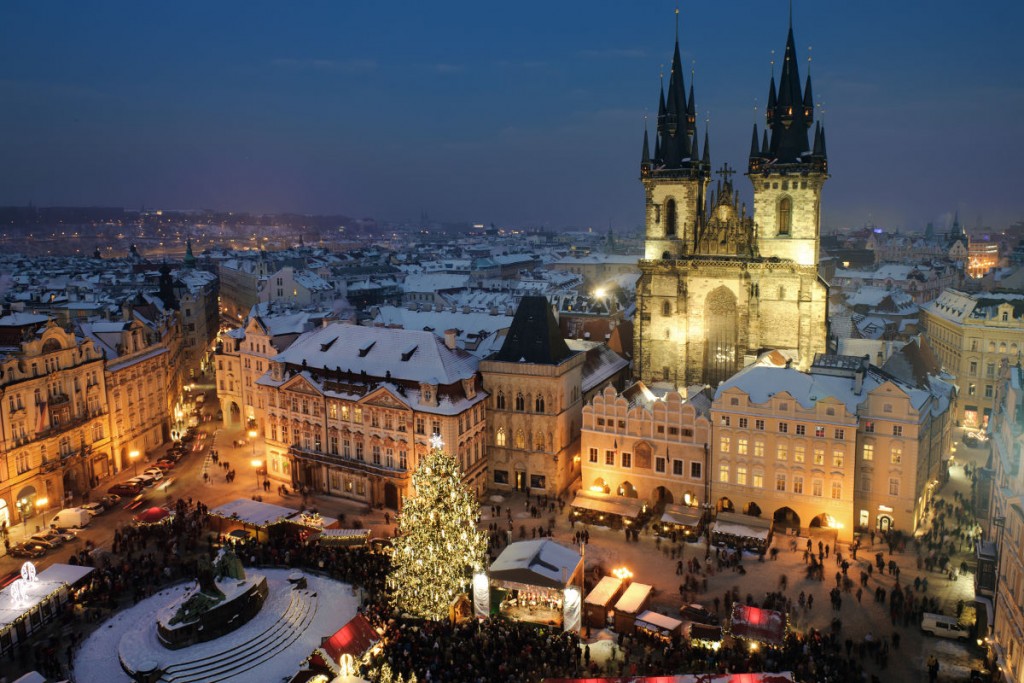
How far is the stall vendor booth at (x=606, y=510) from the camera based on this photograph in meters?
55.7

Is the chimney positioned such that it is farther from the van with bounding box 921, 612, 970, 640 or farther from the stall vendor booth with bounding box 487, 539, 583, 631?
the stall vendor booth with bounding box 487, 539, 583, 631

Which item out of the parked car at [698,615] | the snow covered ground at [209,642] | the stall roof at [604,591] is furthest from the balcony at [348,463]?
the parked car at [698,615]

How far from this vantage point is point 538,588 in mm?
41062

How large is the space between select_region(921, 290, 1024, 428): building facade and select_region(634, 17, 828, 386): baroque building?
2229cm

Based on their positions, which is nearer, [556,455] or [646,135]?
[556,455]

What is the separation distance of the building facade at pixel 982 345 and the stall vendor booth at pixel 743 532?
40.7 meters

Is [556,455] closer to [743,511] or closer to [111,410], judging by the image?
[743,511]

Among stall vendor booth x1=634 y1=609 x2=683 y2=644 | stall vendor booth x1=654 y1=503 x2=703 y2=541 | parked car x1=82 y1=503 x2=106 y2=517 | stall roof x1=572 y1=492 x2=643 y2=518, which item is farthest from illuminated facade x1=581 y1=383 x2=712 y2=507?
parked car x1=82 y1=503 x2=106 y2=517

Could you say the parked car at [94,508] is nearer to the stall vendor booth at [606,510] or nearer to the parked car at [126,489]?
the parked car at [126,489]

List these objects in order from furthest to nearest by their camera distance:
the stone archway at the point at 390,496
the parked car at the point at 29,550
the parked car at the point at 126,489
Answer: the parked car at the point at 126,489, the stone archway at the point at 390,496, the parked car at the point at 29,550

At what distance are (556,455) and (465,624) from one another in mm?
21920

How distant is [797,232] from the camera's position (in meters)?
71.9

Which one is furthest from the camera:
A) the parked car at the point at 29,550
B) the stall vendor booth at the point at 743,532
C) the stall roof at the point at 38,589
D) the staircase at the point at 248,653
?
the stall vendor booth at the point at 743,532

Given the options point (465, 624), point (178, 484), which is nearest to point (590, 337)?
point (178, 484)
